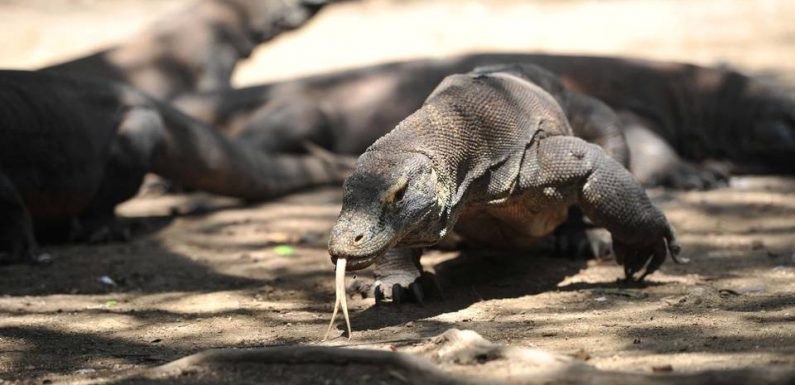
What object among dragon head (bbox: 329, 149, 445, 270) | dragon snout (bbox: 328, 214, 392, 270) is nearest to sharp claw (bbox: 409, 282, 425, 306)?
dragon head (bbox: 329, 149, 445, 270)

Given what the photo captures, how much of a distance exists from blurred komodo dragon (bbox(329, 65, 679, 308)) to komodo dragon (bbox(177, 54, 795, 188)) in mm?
3399

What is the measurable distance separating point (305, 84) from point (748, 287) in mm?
4997

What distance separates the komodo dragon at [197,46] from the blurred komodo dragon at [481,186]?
18.6 feet

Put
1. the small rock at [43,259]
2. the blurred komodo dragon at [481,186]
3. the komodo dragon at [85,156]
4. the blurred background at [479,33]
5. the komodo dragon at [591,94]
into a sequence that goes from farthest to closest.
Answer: the blurred background at [479,33] → the komodo dragon at [591,94] → the komodo dragon at [85,156] → the small rock at [43,259] → the blurred komodo dragon at [481,186]

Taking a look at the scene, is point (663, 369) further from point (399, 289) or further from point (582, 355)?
point (399, 289)

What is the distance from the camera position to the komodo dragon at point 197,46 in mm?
10031

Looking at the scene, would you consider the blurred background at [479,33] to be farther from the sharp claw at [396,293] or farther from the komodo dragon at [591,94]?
the sharp claw at [396,293]

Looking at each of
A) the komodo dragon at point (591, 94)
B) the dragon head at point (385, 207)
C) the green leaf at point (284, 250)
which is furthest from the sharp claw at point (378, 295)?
the komodo dragon at point (591, 94)

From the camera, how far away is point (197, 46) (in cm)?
1052

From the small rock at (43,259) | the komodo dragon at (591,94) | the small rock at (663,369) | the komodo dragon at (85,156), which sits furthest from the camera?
the komodo dragon at (591,94)

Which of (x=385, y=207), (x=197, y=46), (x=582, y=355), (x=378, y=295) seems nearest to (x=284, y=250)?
(x=378, y=295)

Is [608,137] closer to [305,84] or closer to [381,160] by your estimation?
[381,160]

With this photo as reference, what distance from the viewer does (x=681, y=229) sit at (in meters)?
5.88

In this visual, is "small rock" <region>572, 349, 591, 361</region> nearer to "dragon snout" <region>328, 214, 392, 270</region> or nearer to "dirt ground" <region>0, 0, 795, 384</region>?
"dirt ground" <region>0, 0, 795, 384</region>
